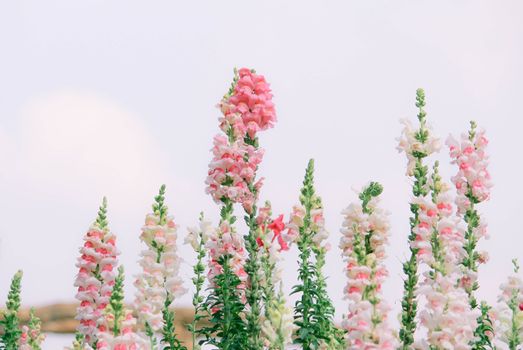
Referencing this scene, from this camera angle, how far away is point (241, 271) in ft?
19.2

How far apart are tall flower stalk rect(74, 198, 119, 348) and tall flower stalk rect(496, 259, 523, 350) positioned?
2736mm

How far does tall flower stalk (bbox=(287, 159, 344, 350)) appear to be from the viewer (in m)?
5.61

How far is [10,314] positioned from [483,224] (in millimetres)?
3385

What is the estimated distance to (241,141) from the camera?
19.3 ft

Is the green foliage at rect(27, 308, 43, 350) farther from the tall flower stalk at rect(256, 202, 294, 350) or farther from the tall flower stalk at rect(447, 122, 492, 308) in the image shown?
the tall flower stalk at rect(447, 122, 492, 308)

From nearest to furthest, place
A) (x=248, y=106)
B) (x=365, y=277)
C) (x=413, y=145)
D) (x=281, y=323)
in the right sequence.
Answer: (x=365, y=277) < (x=281, y=323) < (x=413, y=145) < (x=248, y=106)

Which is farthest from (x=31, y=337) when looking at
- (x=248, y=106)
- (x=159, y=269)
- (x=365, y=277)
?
(x=365, y=277)

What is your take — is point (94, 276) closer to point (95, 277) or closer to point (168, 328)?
point (95, 277)

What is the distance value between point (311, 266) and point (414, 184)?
985 mm

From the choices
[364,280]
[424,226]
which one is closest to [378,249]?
[424,226]

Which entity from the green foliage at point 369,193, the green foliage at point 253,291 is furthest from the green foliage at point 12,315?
the green foliage at point 369,193

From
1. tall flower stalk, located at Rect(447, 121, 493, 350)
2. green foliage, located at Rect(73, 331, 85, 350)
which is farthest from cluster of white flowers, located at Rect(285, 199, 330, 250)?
green foliage, located at Rect(73, 331, 85, 350)

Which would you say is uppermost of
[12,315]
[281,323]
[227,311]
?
[12,315]

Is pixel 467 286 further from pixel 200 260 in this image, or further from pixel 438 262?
pixel 200 260
